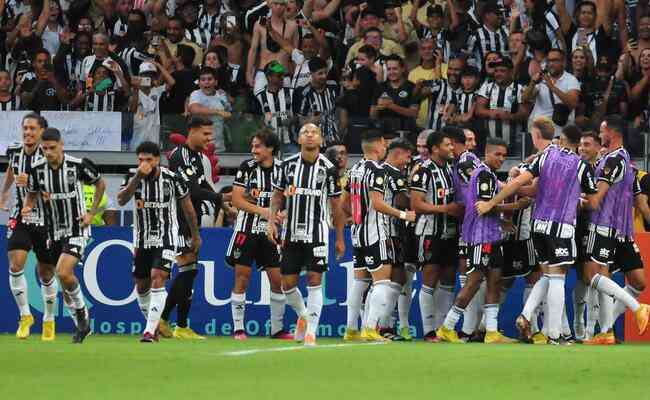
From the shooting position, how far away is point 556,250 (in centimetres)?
1496

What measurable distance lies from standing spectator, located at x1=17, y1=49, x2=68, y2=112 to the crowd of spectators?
3 centimetres

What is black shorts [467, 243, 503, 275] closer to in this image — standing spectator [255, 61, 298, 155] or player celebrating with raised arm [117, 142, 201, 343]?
player celebrating with raised arm [117, 142, 201, 343]

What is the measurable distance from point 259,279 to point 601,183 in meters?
4.28

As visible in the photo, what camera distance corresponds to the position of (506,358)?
11906 millimetres

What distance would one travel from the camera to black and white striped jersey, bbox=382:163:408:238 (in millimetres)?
15602

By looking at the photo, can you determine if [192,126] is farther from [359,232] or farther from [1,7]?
[1,7]

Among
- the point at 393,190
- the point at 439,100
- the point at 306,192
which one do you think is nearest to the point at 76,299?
the point at 306,192

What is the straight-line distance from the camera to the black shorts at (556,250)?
14953 mm

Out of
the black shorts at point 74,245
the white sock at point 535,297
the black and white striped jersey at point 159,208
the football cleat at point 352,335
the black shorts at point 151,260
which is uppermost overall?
the black and white striped jersey at point 159,208

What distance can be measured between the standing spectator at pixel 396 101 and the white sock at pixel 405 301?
4.06 metres

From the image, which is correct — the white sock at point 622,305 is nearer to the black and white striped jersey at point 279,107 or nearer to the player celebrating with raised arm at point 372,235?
the player celebrating with raised arm at point 372,235

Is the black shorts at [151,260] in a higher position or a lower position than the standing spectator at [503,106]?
lower

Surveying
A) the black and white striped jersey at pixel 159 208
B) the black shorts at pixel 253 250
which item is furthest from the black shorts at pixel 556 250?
the black and white striped jersey at pixel 159 208

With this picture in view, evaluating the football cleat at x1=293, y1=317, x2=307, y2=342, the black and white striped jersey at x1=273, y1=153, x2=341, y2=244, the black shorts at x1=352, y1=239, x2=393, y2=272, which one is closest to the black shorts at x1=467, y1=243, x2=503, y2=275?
the black shorts at x1=352, y1=239, x2=393, y2=272
